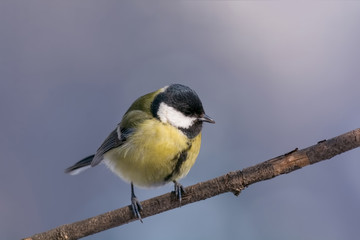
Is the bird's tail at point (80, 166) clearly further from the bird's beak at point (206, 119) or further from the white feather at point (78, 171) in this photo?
the bird's beak at point (206, 119)

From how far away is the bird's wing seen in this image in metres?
1.12

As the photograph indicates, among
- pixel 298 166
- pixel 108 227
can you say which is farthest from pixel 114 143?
pixel 298 166

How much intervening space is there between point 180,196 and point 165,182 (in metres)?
0.16

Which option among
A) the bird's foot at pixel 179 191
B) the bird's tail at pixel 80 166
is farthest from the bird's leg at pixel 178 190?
the bird's tail at pixel 80 166

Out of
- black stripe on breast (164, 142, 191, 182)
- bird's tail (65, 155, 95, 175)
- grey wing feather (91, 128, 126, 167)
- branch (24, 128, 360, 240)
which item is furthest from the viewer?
bird's tail (65, 155, 95, 175)

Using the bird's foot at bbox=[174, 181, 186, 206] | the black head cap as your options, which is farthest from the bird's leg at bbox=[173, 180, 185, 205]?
the black head cap

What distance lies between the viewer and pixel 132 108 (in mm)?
1234

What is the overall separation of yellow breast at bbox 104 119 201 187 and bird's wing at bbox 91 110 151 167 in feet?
0.09

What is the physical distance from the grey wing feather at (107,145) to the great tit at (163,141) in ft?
0.08

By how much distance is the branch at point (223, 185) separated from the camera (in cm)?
84

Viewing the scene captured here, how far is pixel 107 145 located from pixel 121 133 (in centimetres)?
7

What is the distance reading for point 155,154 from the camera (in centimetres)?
102

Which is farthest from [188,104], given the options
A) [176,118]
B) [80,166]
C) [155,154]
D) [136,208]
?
[80,166]

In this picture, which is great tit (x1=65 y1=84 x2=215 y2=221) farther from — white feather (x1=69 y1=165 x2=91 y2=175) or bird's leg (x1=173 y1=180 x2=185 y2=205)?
white feather (x1=69 y1=165 x2=91 y2=175)
